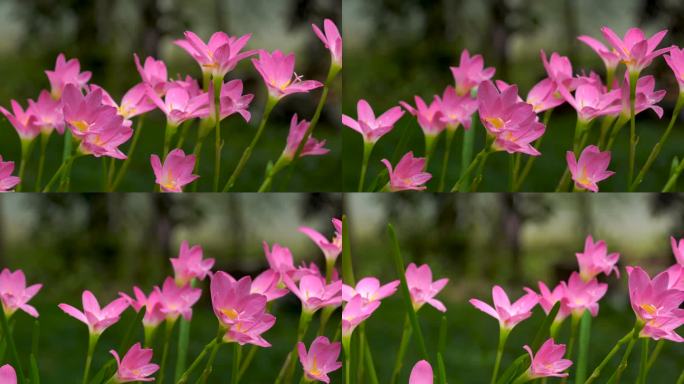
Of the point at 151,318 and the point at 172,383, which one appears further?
the point at 172,383

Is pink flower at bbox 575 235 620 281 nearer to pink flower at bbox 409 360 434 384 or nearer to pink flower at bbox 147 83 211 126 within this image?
pink flower at bbox 409 360 434 384

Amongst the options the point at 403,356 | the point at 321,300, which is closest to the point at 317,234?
the point at 321,300

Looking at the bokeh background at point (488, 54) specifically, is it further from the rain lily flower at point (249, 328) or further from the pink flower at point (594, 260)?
the rain lily flower at point (249, 328)

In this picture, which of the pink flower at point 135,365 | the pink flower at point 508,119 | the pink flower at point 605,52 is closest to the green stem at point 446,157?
the pink flower at point 508,119

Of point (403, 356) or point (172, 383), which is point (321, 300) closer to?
point (403, 356)

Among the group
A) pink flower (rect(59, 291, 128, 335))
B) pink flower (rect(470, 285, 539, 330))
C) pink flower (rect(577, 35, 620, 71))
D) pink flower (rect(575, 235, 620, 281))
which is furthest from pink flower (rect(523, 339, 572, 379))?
pink flower (rect(59, 291, 128, 335))
